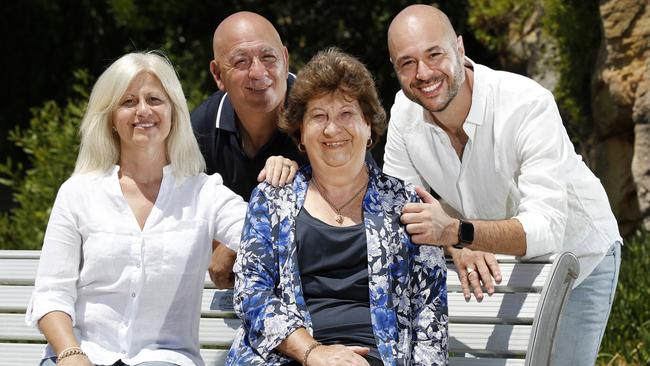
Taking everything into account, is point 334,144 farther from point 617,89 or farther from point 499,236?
point 617,89

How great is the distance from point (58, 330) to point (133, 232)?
396 millimetres

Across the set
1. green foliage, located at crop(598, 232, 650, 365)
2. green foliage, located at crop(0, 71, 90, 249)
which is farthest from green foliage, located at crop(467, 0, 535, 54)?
green foliage, located at crop(0, 71, 90, 249)

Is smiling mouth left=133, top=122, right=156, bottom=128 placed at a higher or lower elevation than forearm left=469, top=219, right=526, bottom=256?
higher

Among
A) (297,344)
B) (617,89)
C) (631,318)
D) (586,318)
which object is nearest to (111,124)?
(297,344)

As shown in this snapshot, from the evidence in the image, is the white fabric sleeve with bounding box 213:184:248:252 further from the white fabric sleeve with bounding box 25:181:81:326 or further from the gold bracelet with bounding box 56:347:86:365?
the gold bracelet with bounding box 56:347:86:365

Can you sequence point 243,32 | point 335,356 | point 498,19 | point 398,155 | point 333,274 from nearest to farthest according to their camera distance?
1. point 335,356
2. point 333,274
3. point 398,155
4. point 243,32
5. point 498,19

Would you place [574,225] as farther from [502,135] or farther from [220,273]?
[220,273]

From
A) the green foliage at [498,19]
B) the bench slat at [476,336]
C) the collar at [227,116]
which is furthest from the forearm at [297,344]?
the green foliage at [498,19]

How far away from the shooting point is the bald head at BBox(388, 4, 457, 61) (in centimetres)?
392

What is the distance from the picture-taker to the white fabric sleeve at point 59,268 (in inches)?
139

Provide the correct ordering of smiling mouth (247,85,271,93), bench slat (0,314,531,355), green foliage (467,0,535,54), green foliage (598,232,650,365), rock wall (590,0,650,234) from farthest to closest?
1. green foliage (467,0,535,54)
2. rock wall (590,0,650,234)
3. green foliage (598,232,650,365)
4. smiling mouth (247,85,271,93)
5. bench slat (0,314,531,355)

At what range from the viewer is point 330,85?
3566 mm

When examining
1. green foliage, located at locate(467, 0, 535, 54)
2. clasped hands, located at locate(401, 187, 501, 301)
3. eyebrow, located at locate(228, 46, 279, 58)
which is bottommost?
clasped hands, located at locate(401, 187, 501, 301)

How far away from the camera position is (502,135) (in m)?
3.78
